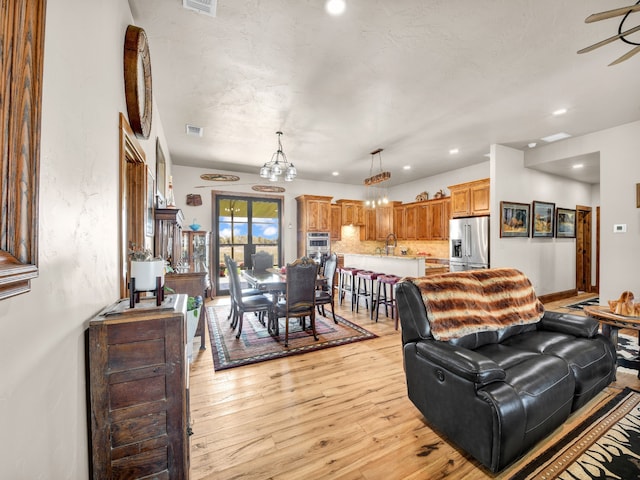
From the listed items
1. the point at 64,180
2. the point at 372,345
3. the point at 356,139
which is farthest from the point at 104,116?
the point at 356,139

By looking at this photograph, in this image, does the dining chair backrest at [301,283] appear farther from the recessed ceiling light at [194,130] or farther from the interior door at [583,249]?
the interior door at [583,249]

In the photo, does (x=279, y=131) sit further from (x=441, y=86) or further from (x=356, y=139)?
(x=441, y=86)

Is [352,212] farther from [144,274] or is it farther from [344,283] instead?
[144,274]

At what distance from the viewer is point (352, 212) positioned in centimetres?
798

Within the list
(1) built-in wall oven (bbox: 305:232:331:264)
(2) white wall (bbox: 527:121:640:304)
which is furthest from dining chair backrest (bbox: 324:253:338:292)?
(2) white wall (bbox: 527:121:640:304)

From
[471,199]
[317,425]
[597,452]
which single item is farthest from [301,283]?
[471,199]

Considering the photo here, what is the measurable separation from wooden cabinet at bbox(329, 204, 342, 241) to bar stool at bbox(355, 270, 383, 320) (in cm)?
235

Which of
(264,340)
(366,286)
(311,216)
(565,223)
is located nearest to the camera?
(264,340)

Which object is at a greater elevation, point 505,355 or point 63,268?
point 63,268

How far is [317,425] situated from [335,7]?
3048 millimetres

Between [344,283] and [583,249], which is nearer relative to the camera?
[344,283]

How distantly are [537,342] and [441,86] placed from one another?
271 cm

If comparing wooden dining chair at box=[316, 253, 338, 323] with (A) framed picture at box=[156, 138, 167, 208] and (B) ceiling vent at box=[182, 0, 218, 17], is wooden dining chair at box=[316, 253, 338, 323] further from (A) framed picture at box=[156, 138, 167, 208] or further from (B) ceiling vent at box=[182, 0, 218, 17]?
(B) ceiling vent at box=[182, 0, 218, 17]

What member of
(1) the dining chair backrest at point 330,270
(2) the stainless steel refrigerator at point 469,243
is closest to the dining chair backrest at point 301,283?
(1) the dining chair backrest at point 330,270
